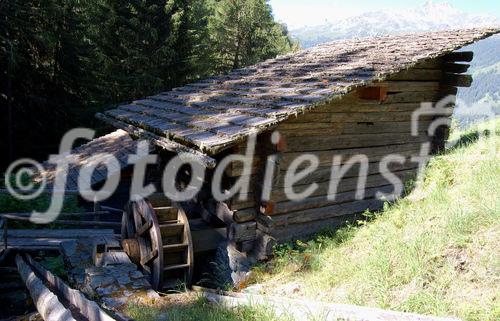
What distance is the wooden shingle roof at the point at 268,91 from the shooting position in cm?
568

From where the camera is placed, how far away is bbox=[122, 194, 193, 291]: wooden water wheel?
6543mm

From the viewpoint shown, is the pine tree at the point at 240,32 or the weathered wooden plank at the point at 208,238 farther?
the pine tree at the point at 240,32

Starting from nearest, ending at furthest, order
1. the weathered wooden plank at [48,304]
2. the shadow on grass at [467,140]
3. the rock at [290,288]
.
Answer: the weathered wooden plank at [48,304], the rock at [290,288], the shadow on grass at [467,140]

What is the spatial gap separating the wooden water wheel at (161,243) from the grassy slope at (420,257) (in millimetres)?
1435

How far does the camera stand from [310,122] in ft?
21.4

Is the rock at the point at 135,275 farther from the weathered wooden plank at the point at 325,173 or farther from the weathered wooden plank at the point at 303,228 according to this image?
the weathered wooden plank at the point at 325,173

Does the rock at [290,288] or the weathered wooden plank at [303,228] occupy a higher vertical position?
the weathered wooden plank at [303,228]

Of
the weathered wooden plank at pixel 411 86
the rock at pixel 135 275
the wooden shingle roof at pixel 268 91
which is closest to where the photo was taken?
the wooden shingle roof at pixel 268 91

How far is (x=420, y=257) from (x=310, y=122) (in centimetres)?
279

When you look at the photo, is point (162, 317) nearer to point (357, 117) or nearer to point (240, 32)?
point (357, 117)

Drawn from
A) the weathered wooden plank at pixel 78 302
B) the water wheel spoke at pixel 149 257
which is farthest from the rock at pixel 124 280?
the weathered wooden plank at pixel 78 302

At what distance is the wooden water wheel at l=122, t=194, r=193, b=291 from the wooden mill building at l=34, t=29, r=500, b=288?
61 cm

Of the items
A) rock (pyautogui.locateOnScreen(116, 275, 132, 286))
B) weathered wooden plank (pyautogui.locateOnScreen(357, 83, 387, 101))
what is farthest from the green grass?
weathered wooden plank (pyautogui.locateOnScreen(357, 83, 387, 101))

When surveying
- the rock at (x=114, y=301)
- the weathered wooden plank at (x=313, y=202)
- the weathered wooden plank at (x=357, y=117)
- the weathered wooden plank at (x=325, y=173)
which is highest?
the weathered wooden plank at (x=357, y=117)
